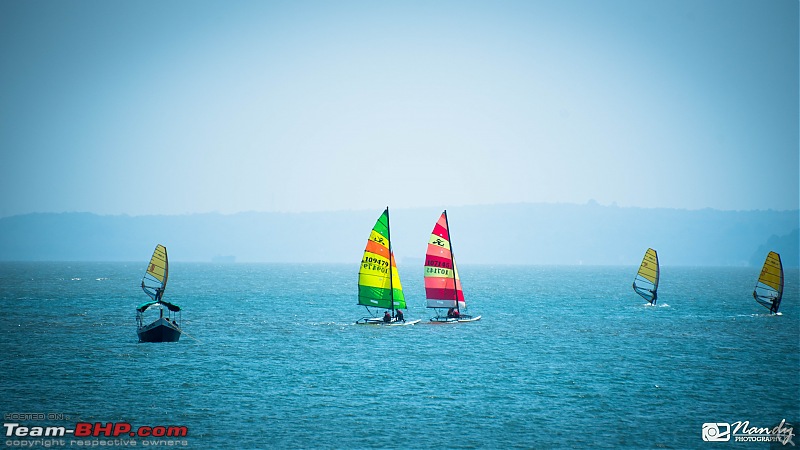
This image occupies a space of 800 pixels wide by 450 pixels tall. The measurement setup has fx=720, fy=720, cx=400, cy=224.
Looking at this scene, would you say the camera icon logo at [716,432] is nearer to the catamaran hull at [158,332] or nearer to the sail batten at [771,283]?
the catamaran hull at [158,332]

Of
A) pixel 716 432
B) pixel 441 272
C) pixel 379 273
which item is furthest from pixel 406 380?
pixel 441 272

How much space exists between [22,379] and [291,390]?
2007 centimetres

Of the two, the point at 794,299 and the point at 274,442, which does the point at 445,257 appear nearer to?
the point at 274,442

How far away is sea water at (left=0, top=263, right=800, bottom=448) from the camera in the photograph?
40.8 metres

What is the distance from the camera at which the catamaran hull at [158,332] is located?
6956cm

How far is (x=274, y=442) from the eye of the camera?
38.4m

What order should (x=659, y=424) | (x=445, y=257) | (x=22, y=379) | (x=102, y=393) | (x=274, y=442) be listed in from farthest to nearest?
(x=445, y=257) → (x=22, y=379) → (x=102, y=393) → (x=659, y=424) → (x=274, y=442)

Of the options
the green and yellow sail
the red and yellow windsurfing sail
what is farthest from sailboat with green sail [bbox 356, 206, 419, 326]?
the red and yellow windsurfing sail

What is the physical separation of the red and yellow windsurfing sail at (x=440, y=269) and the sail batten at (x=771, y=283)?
42475mm

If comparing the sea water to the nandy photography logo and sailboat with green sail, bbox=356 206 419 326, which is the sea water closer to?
the nandy photography logo

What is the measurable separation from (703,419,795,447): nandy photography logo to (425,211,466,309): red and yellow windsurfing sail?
4080 centimetres

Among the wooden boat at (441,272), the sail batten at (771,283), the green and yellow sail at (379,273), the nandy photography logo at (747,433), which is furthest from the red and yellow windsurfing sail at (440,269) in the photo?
the sail batten at (771,283)

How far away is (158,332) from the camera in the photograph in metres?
69.7

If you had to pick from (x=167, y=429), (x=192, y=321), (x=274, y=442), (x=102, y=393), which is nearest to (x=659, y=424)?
(x=274, y=442)
